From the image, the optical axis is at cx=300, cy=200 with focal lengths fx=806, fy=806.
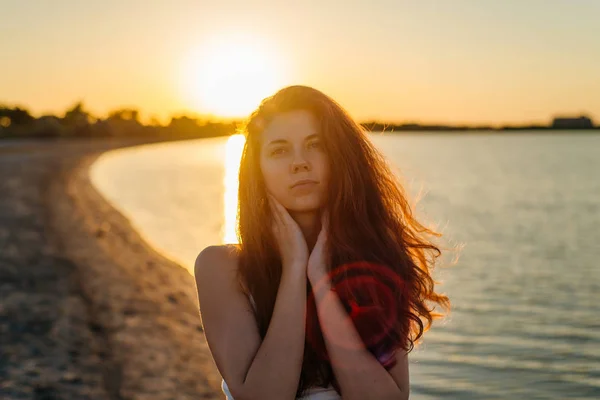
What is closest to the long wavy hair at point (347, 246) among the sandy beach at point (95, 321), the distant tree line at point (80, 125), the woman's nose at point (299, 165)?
the woman's nose at point (299, 165)

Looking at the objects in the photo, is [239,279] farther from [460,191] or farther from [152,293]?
[460,191]

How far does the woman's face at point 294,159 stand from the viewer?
294cm

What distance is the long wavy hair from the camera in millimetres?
2877

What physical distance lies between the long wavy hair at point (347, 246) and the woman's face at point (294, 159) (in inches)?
1.2

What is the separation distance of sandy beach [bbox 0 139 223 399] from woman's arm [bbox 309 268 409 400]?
441cm

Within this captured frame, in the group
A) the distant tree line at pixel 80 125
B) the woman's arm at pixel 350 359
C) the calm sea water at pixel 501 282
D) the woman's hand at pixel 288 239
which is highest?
the woman's hand at pixel 288 239

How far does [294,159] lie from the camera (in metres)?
2.92

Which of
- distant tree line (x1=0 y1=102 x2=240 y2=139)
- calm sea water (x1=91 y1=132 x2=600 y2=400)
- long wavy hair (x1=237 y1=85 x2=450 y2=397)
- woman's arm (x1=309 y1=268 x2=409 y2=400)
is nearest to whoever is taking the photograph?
woman's arm (x1=309 y1=268 x2=409 y2=400)

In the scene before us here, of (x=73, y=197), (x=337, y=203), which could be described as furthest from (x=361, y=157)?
(x=73, y=197)

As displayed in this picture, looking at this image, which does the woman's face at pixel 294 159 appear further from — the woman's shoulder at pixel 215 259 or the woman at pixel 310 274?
the woman's shoulder at pixel 215 259

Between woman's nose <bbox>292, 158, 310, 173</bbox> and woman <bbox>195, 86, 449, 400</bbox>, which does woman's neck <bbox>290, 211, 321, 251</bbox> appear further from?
woman's nose <bbox>292, 158, 310, 173</bbox>

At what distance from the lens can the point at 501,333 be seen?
11586 millimetres

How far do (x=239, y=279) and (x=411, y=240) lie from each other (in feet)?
2.42

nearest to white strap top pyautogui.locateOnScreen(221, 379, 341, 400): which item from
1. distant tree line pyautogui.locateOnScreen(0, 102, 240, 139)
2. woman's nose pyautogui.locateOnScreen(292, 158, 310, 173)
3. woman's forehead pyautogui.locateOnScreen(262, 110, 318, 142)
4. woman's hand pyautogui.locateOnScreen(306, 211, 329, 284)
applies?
woman's hand pyautogui.locateOnScreen(306, 211, 329, 284)
